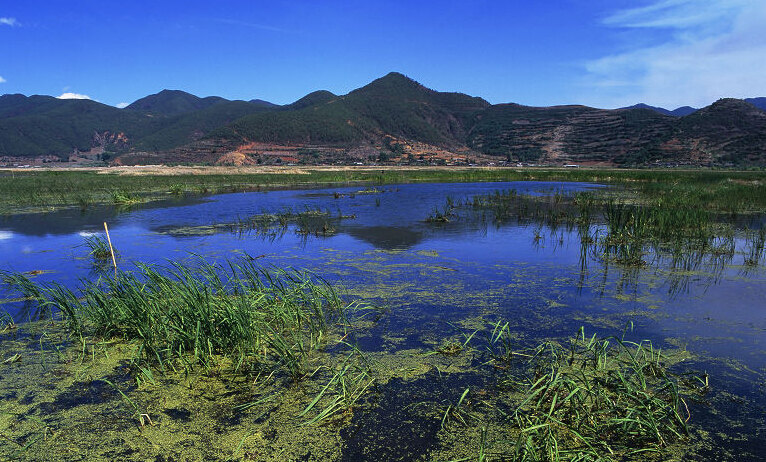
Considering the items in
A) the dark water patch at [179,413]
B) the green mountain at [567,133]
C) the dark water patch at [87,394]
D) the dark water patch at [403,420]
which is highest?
the green mountain at [567,133]

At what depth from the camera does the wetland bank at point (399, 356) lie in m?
3.31

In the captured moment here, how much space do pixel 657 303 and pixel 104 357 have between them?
773 cm

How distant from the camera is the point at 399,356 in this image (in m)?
4.73

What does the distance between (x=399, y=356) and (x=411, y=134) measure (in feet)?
313

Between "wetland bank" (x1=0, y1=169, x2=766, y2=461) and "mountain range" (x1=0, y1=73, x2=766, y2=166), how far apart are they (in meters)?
59.3

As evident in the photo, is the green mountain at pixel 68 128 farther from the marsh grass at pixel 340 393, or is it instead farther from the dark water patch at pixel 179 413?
the marsh grass at pixel 340 393

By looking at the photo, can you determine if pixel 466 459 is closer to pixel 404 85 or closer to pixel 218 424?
pixel 218 424

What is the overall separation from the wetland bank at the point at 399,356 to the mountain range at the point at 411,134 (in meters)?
59.3

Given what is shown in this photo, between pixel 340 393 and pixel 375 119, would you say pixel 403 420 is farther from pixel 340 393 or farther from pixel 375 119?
pixel 375 119

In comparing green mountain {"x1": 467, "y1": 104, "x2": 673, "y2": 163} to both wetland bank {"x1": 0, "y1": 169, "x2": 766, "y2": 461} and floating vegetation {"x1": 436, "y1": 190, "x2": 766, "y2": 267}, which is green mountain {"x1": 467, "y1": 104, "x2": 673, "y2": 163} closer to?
floating vegetation {"x1": 436, "y1": 190, "x2": 766, "y2": 267}

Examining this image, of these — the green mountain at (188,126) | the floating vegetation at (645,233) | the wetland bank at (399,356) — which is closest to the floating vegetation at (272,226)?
the wetland bank at (399,356)

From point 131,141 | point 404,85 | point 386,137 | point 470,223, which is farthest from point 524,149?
point 131,141

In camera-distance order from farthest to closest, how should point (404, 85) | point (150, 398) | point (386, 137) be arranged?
point (404, 85), point (386, 137), point (150, 398)

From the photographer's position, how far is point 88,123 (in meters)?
136
